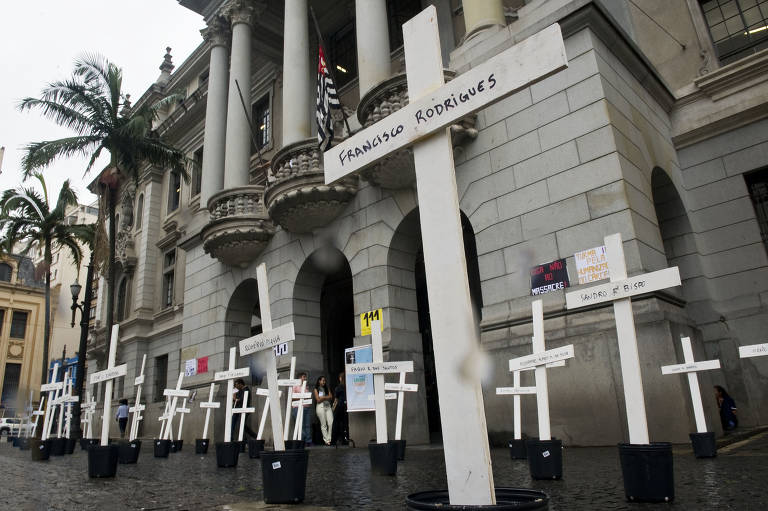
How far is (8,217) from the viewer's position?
26.5 meters

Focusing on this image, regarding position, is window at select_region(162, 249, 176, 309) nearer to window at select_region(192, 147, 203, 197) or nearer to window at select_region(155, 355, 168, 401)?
window at select_region(155, 355, 168, 401)

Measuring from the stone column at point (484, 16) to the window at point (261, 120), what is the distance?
43.1 feet

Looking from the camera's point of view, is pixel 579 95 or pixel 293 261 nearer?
pixel 579 95

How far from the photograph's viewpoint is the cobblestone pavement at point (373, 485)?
4391 mm

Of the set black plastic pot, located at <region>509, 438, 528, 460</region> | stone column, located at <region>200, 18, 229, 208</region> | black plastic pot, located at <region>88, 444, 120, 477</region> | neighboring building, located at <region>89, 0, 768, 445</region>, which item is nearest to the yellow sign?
neighboring building, located at <region>89, 0, 768, 445</region>

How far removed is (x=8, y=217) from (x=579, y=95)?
91.2 ft

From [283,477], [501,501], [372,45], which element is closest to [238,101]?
[372,45]

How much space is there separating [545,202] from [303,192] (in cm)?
673

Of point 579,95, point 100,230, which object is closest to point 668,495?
point 579,95

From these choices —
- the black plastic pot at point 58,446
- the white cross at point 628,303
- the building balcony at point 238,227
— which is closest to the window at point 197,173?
the building balcony at point 238,227

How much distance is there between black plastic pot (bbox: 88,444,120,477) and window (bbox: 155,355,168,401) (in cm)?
2084

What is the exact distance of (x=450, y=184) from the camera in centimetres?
313

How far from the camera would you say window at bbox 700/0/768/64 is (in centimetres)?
1320

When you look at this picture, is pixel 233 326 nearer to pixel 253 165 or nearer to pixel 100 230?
pixel 100 230
